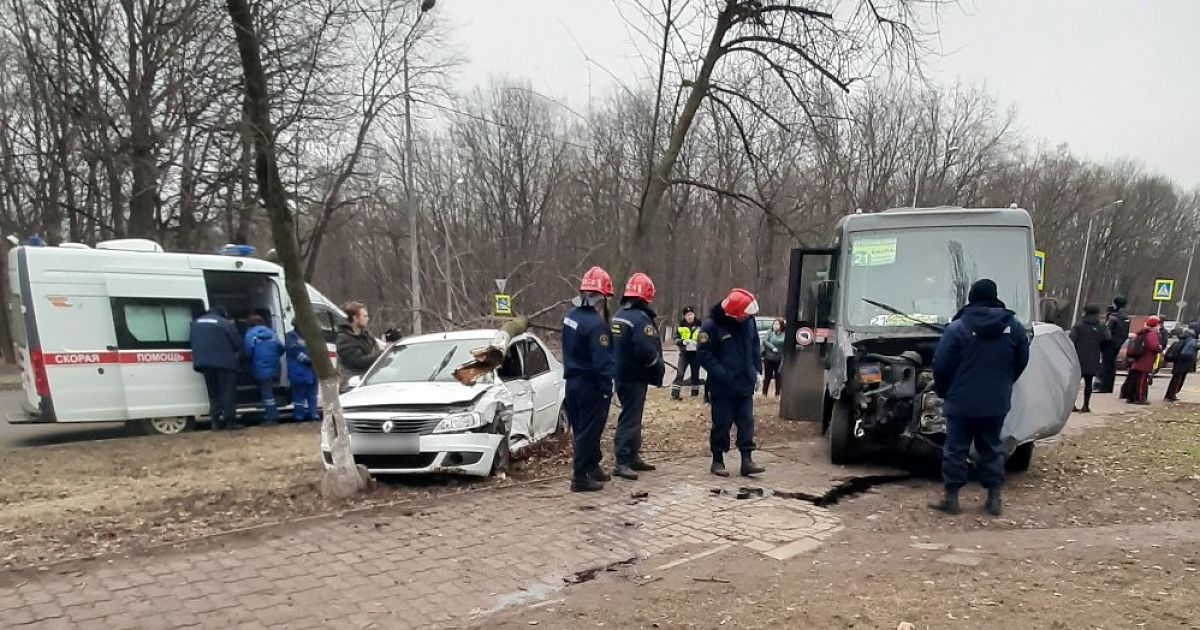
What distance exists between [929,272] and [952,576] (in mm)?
3976

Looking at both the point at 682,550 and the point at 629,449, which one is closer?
the point at 682,550

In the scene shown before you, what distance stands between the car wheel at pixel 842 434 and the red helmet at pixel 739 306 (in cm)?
141

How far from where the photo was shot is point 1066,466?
7.43m

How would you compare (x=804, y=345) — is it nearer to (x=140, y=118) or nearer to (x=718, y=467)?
(x=718, y=467)

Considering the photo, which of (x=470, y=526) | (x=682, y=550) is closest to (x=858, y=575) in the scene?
(x=682, y=550)

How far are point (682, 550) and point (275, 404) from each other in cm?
892

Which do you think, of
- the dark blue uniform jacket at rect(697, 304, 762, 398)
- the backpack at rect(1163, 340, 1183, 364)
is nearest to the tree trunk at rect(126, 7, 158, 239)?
the dark blue uniform jacket at rect(697, 304, 762, 398)

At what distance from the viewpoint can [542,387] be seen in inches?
327

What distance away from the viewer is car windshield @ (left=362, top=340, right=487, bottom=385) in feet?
24.8

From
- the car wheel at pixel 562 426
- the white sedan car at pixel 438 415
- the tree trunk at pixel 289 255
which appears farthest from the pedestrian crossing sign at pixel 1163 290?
A: the tree trunk at pixel 289 255

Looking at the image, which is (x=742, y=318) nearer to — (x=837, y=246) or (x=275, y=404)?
(x=837, y=246)

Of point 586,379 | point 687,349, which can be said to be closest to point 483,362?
point 586,379

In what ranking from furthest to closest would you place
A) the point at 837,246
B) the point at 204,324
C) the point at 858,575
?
the point at 204,324 → the point at 837,246 → the point at 858,575

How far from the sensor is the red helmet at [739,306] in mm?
6922
